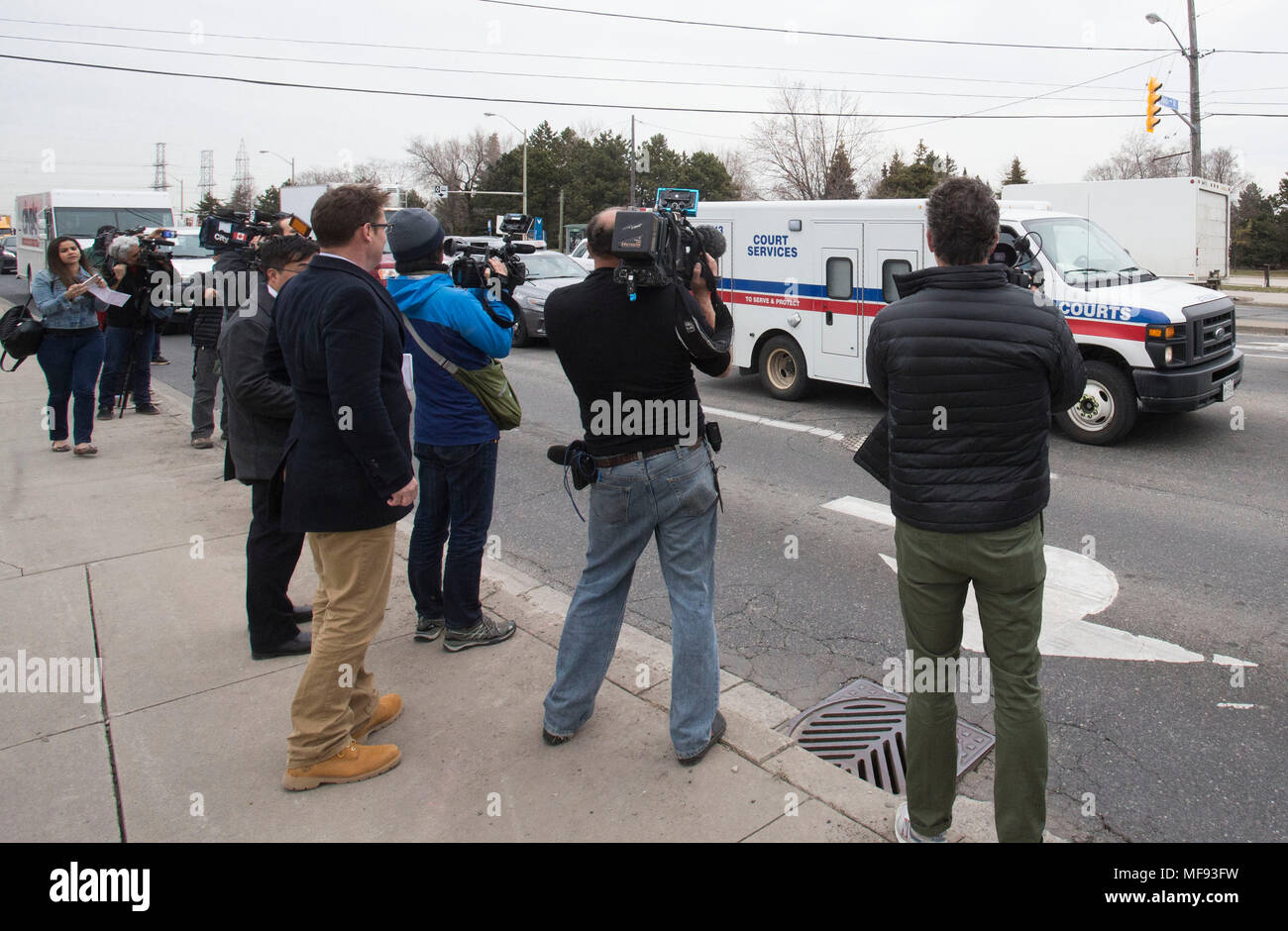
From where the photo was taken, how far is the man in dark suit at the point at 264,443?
4.18 meters

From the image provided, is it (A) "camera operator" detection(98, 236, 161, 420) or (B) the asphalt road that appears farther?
(A) "camera operator" detection(98, 236, 161, 420)

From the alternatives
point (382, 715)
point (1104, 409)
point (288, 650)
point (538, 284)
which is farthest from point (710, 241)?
point (538, 284)

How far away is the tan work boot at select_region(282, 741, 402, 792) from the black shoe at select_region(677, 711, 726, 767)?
3.39 ft

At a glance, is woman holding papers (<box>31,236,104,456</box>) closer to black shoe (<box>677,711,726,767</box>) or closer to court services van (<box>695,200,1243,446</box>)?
court services van (<box>695,200,1243,446</box>)

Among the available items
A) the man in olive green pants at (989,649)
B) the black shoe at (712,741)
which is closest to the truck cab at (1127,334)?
the black shoe at (712,741)

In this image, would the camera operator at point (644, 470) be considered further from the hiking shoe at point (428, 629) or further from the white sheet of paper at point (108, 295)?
the white sheet of paper at point (108, 295)

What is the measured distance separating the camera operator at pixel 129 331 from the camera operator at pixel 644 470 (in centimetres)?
801

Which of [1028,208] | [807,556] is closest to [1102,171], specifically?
[1028,208]

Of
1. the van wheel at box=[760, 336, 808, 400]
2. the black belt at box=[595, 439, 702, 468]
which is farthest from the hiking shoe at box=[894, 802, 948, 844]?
the van wheel at box=[760, 336, 808, 400]

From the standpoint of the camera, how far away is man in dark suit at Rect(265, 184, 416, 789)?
10.2ft

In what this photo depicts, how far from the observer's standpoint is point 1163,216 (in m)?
22.1

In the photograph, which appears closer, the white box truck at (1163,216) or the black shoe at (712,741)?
the black shoe at (712,741)

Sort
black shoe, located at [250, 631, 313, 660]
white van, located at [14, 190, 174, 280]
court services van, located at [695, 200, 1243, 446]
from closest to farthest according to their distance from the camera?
1. black shoe, located at [250, 631, 313, 660]
2. court services van, located at [695, 200, 1243, 446]
3. white van, located at [14, 190, 174, 280]
